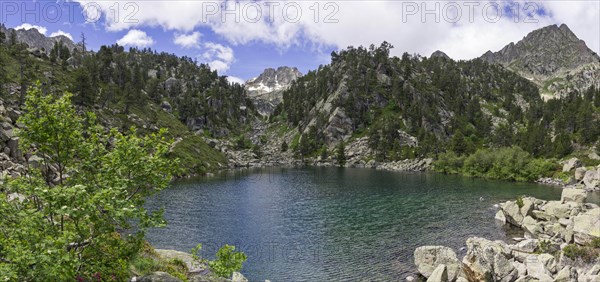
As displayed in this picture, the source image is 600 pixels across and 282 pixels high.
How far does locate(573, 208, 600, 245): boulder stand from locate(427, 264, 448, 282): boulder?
845 inches

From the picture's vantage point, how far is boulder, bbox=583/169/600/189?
330 ft

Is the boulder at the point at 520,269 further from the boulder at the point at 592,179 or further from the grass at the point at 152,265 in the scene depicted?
the boulder at the point at 592,179

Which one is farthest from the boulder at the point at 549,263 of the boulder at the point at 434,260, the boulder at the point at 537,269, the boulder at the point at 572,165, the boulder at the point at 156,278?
the boulder at the point at 572,165

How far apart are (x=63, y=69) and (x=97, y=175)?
191 meters

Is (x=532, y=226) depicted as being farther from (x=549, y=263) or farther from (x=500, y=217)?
(x=549, y=263)

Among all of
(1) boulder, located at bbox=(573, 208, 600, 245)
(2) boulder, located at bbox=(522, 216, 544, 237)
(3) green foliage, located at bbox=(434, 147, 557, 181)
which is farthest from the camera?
(3) green foliage, located at bbox=(434, 147, 557, 181)

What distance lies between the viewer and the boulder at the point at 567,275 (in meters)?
30.6

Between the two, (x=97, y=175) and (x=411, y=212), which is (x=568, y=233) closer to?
(x=411, y=212)

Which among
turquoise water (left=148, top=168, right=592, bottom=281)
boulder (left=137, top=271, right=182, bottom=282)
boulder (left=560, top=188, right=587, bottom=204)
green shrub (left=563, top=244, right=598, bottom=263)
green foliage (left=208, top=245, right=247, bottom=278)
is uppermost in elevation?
boulder (left=137, top=271, right=182, bottom=282)

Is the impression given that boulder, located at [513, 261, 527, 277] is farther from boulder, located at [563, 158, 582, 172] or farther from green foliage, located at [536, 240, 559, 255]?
boulder, located at [563, 158, 582, 172]

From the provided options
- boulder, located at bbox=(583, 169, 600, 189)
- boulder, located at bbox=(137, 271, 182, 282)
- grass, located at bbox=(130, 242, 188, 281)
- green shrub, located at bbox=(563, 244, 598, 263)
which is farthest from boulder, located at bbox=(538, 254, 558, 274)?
boulder, located at bbox=(583, 169, 600, 189)

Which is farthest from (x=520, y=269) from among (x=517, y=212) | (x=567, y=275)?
(x=517, y=212)

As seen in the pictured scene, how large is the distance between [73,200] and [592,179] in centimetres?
12660

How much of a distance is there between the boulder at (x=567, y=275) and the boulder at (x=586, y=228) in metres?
15.9
